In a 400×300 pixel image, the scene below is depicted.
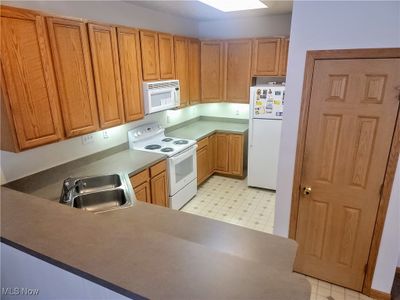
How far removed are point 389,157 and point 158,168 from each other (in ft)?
7.36

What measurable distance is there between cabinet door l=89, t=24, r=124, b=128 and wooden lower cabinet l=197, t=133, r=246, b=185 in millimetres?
1777

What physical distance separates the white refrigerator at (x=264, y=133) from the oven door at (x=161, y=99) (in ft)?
3.94

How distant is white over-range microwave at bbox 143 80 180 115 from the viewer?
3182 millimetres

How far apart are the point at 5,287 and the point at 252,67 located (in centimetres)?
398

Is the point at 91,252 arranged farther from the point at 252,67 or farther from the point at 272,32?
the point at 272,32

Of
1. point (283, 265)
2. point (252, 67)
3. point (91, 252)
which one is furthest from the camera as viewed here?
point (252, 67)

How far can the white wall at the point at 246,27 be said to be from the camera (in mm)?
4191

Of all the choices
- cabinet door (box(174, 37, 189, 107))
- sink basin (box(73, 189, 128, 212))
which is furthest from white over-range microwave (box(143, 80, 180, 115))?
sink basin (box(73, 189, 128, 212))

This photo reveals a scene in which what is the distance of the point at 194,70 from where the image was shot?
4328 mm

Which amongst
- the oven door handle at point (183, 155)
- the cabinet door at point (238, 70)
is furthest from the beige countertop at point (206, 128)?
the cabinet door at point (238, 70)

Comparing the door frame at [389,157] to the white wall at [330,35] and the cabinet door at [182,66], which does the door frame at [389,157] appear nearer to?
the white wall at [330,35]

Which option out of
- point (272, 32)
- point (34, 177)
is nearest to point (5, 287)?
point (34, 177)

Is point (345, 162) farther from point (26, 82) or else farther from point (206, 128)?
point (206, 128)

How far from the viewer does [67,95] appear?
7.30 ft
